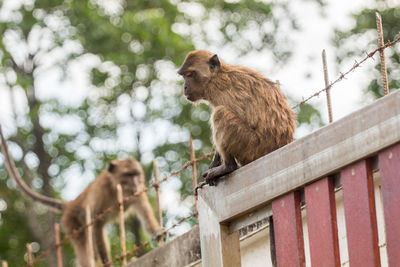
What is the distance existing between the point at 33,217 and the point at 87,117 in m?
3.34

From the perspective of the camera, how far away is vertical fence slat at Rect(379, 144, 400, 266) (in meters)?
3.64

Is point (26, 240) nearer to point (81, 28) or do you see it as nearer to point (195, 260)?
point (81, 28)

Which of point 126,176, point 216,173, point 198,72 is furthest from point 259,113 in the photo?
point 126,176

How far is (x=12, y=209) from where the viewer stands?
26328 millimetres

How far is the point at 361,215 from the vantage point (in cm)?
382

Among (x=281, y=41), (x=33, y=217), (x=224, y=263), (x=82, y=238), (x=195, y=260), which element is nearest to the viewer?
(x=224, y=263)

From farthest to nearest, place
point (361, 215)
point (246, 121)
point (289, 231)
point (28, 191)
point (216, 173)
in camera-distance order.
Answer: point (28, 191) < point (246, 121) < point (216, 173) < point (289, 231) < point (361, 215)

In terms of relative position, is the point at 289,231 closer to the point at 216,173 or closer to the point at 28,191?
the point at 216,173

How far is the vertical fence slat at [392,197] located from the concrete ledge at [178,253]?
3997 mm

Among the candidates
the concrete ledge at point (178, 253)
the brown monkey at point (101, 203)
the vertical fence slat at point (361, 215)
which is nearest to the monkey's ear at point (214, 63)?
the concrete ledge at point (178, 253)

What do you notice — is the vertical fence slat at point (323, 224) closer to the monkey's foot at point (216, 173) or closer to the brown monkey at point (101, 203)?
the monkey's foot at point (216, 173)

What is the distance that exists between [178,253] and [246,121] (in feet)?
7.22

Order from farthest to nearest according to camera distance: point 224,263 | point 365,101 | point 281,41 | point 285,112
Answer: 1. point 281,41
2. point 365,101
3. point 285,112
4. point 224,263

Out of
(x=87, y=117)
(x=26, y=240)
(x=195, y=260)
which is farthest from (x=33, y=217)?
(x=195, y=260)
